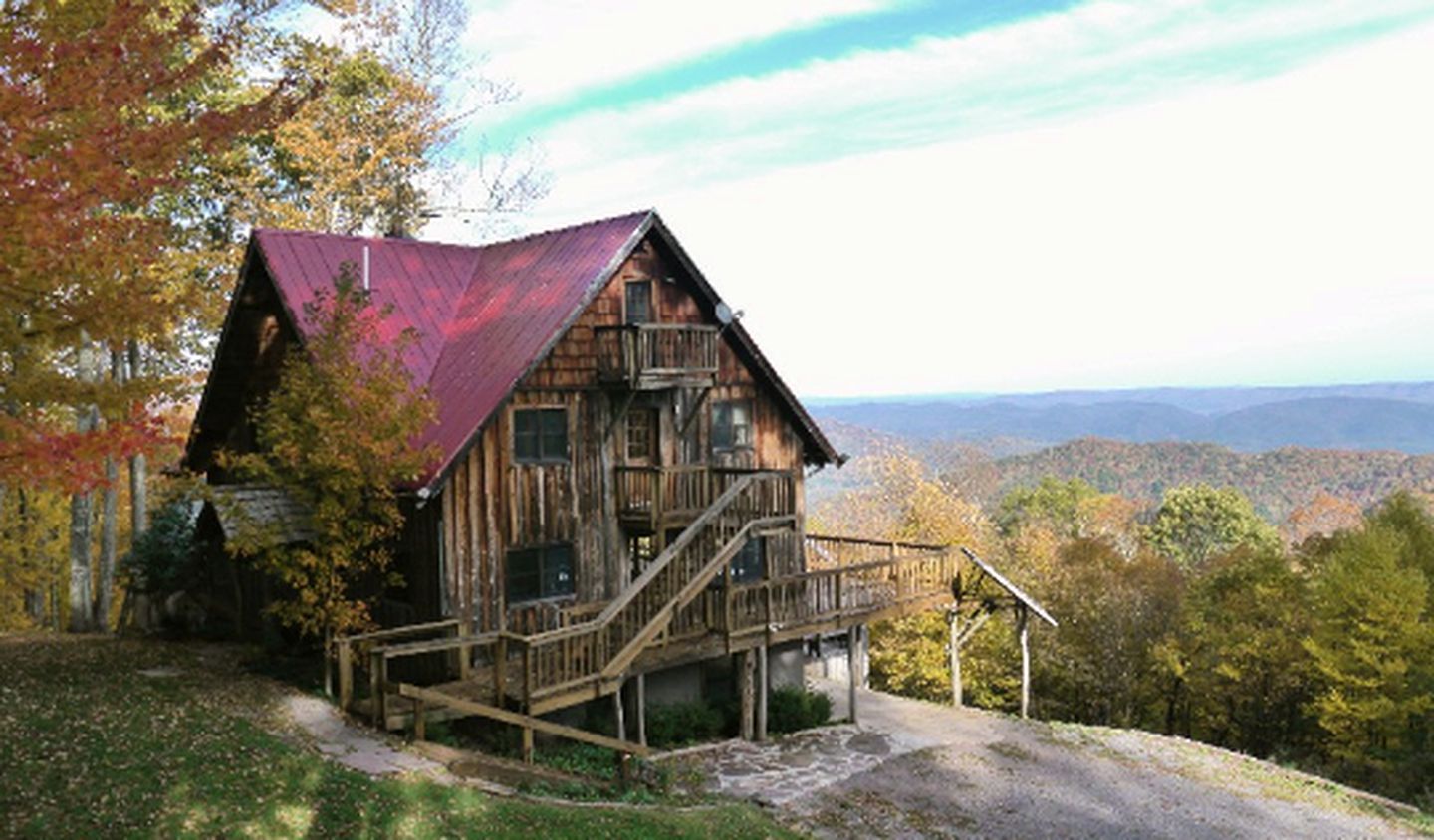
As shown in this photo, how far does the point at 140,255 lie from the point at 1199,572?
1834 inches

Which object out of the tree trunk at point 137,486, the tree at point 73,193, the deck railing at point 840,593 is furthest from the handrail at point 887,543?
the tree trunk at point 137,486

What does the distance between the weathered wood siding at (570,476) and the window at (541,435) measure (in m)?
0.13

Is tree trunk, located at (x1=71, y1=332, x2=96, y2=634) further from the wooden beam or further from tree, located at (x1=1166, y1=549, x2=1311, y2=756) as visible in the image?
tree, located at (x1=1166, y1=549, x2=1311, y2=756)

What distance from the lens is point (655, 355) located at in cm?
2092

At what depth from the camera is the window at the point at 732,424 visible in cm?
2423

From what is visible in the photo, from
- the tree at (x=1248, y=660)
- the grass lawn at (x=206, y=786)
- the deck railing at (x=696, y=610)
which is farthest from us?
the tree at (x=1248, y=660)

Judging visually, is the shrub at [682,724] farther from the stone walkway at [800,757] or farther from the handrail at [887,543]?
the handrail at [887,543]

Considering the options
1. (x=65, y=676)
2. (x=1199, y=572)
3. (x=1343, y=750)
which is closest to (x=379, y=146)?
(x=65, y=676)

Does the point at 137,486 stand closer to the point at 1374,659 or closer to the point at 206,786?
the point at 206,786

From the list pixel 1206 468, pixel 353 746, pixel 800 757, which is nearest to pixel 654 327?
pixel 800 757

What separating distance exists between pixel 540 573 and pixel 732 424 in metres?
6.21

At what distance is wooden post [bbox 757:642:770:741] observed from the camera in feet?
70.5

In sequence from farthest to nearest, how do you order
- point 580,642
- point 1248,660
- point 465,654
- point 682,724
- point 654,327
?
point 1248,660
point 682,724
point 654,327
point 465,654
point 580,642

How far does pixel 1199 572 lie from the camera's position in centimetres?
4844
